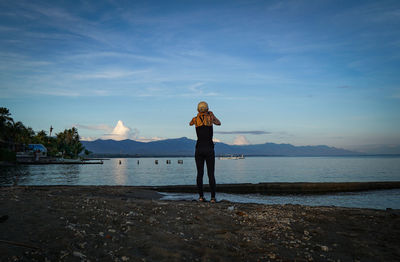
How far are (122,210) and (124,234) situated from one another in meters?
1.69

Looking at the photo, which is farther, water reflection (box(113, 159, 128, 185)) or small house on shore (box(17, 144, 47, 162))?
small house on shore (box(17, 144, 47, 162))

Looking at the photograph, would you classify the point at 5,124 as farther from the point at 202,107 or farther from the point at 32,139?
the point at 202,107

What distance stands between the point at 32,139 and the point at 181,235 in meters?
122

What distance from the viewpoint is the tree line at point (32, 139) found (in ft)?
246

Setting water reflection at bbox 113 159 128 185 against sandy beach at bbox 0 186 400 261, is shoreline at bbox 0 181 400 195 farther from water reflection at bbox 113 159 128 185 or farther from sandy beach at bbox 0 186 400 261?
water reflection at bbox 113 159 128 185

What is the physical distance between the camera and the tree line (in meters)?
75.1

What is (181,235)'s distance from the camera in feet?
15.6

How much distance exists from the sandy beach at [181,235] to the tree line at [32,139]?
78775 mm

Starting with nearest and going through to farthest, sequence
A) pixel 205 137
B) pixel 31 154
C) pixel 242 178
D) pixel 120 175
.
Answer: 1. pixel 205 137
2. pixel 242 178
3. pixel 120 175
4. pixel 31 154

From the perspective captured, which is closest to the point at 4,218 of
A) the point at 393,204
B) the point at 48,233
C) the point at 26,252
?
the point at 48,233

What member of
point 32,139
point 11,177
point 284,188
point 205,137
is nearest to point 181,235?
point 205,137

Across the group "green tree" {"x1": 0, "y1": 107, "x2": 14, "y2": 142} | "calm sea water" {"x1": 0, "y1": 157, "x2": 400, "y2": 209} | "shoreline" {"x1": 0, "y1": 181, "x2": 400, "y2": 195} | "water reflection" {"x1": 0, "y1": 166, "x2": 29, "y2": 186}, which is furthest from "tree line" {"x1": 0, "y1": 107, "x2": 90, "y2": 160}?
"shoreline" {"x1": 0, "y1": 181, "x2": 400, "y2": 195}

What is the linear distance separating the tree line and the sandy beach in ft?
258

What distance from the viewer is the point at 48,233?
4.14 meters
